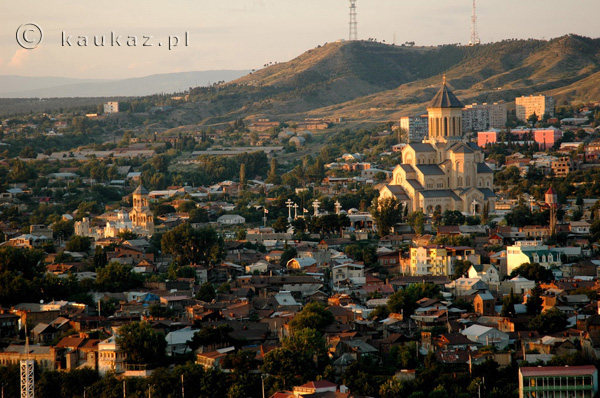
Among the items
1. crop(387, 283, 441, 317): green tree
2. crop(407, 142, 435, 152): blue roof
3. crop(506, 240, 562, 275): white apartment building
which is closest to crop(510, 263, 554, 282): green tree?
crop(506, 240, 562, 275): white apartment building

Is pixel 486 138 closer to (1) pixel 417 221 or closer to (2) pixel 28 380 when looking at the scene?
(1) pixel 417 221

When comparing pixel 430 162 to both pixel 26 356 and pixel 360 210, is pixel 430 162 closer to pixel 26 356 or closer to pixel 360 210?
pixel 360 210

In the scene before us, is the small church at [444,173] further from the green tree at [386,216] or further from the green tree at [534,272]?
the green tree at [534,272]

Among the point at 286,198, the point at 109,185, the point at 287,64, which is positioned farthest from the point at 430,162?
the point at 287,64

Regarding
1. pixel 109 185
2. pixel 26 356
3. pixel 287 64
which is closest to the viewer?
pixel 26 356

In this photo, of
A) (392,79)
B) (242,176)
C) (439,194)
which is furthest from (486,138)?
(392,79)
